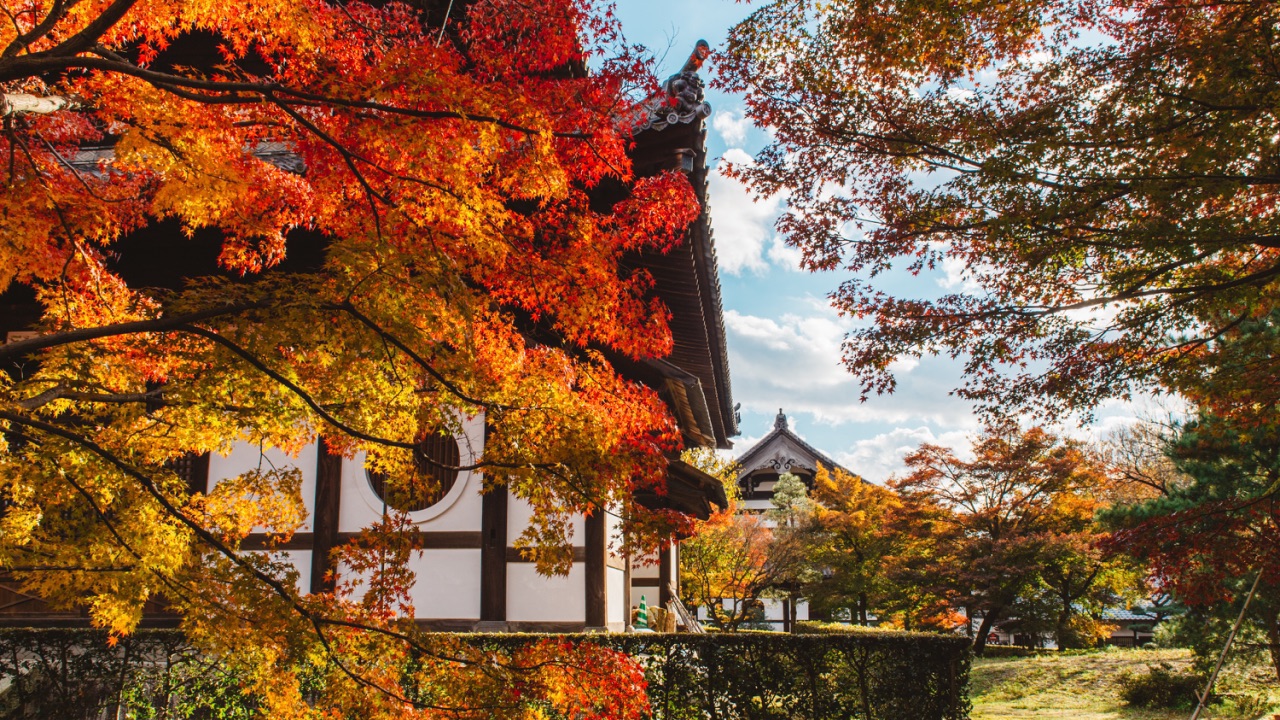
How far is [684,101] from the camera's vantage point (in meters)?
7.53

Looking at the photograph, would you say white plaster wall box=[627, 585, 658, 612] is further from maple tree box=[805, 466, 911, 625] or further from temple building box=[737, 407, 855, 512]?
temple building box=[737, 407, 855, 512]

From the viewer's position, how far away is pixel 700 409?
11.3 meters

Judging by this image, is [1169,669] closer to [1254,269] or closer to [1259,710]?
[1259,710]

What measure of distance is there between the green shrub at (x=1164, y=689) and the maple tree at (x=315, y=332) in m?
9.97

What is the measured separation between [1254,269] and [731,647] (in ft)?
18.3

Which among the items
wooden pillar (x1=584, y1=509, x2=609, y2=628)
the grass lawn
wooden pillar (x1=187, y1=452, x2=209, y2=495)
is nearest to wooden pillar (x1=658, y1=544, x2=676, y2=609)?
the grass lawn

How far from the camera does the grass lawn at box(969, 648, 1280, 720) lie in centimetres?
1020

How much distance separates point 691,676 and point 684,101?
5.25 metres

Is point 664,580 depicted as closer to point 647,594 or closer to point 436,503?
point 647,594

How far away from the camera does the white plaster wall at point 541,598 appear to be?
25.5 ft

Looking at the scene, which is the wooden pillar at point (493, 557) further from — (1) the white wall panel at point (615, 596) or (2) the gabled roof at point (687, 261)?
(2) the gabled roof at point (687, 261)

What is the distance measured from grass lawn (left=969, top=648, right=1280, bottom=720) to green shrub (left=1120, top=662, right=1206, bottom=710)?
24 cm

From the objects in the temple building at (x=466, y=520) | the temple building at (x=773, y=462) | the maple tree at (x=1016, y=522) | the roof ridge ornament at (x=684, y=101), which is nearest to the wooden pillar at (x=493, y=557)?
the temple building at (x=466, y=520)

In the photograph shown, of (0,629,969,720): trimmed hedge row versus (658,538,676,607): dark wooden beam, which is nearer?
(0,629,969,720): trimmed hedge row
